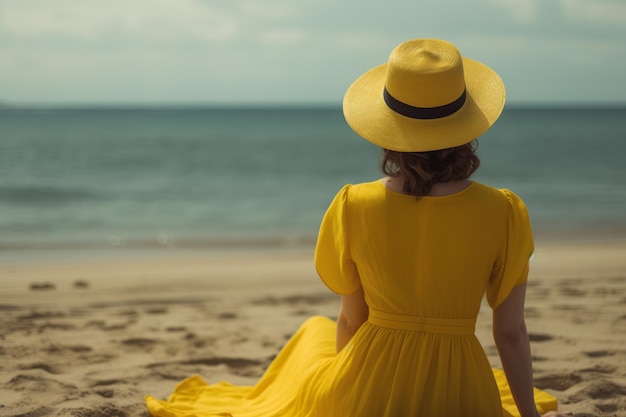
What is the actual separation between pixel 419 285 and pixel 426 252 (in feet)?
0.36

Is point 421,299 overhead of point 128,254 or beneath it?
overhead

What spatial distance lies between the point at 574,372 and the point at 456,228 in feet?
6.09

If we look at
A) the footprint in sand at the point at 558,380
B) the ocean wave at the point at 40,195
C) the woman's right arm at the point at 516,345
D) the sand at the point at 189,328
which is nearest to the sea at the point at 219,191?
the ocean wave at the point at 40,195

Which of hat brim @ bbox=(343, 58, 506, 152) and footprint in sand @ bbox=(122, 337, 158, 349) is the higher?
hat brim @ bbox=(343, 58, 506, 152)

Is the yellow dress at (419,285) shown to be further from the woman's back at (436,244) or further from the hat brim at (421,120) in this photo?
the hat brim at (421,120)

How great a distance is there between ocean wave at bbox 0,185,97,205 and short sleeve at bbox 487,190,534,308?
46.2 ft

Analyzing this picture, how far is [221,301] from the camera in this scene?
584cm

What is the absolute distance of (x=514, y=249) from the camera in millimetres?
2314

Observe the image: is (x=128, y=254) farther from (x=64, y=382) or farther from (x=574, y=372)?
(x=574, y=372)

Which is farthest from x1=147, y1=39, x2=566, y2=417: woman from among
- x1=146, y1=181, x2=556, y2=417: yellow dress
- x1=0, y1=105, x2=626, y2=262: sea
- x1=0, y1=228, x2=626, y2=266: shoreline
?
x1=0, y1=105, x2=626, y2=262: sea

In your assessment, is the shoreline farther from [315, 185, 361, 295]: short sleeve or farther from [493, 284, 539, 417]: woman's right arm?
[493, 284, 539, 417]: woman's right arm

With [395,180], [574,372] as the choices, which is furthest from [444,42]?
[574,372]

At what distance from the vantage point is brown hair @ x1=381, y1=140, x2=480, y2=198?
2279mm

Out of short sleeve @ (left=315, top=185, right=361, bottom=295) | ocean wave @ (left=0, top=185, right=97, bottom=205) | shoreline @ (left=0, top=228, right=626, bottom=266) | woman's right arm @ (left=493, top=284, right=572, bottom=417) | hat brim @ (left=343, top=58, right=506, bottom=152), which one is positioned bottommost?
ocean wave @ (left=0, top=185, right=97, bottom=205)
